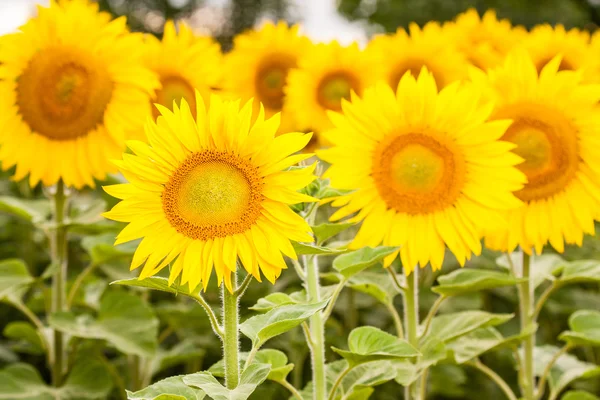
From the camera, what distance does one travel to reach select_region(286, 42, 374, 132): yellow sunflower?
118 inches

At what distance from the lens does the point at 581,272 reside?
197 centimetres

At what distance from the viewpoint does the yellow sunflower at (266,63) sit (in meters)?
3.25

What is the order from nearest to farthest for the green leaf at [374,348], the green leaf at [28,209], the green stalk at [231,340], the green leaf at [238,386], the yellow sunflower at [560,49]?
the green leaf at [238,386] → the green stalk at [231,340] → the green leaf at [374,348] → the green leaf at [28,209] → the yellow sunflower at [560,49]

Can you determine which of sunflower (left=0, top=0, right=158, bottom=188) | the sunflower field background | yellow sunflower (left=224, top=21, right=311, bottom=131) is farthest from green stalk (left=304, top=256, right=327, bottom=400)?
yellow sunflower (left=224, top=21, right=311, bottom=131)

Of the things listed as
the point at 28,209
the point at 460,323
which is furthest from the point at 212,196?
the point at 28,209

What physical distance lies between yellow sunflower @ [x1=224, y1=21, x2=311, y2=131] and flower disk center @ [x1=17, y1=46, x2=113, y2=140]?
3.36ft

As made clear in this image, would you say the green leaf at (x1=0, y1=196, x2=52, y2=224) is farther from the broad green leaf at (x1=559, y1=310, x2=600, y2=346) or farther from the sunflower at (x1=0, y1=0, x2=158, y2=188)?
the broad green leaf at (x1=559, y1=310, x2=600, y2=346)

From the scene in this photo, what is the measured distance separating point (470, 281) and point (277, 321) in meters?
0.65

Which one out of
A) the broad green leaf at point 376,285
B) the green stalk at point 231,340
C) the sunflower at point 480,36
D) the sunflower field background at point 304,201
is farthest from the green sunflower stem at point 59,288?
the sunflower at point 480,36

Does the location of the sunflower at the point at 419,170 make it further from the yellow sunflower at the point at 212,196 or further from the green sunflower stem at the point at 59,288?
the green sunflower stem at the point at 59,288

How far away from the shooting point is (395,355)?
1440 millimetres

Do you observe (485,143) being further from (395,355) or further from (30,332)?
(30,332)

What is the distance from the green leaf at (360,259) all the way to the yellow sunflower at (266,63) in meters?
1.70

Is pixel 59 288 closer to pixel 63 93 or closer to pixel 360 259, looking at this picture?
pixel 63 93
